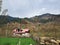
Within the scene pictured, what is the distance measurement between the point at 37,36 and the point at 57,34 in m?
0.57

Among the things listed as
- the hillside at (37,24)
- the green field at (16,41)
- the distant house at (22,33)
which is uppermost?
the hillside at (37,24)

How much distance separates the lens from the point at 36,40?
634cm

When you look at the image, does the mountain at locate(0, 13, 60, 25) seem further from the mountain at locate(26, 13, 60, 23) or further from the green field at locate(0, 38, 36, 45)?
the green field at locate(0, 38, 36, 45)

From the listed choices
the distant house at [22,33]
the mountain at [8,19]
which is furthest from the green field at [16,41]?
the mountain at [8,19]

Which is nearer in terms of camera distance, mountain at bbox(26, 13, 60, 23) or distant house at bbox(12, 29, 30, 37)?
distant house at bbox(12, 29, 30, 37)

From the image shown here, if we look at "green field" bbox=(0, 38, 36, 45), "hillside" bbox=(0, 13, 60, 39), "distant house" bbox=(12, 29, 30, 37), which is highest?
"hillside" bbox=(0, 13, 60, 39)

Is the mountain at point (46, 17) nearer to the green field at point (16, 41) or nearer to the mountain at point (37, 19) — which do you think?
the mountain at point (37, 19)

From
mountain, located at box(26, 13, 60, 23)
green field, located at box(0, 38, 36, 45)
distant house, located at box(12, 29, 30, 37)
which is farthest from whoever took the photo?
mountain, located at box(26, 13, 60, 23)

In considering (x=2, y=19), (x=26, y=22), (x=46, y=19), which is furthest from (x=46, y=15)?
(x=2, y=19)

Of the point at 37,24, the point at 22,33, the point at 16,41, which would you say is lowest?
the point at 16,41

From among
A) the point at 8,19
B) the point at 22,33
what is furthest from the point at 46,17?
the point at 8,19

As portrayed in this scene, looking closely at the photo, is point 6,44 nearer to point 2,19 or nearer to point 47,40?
point 2,19

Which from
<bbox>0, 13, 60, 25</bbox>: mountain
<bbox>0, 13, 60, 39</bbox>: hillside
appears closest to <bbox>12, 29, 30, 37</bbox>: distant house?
<bbox>0, 13, 60, 39</bbox>: hillside

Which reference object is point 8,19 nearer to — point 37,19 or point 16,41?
point 16,41
